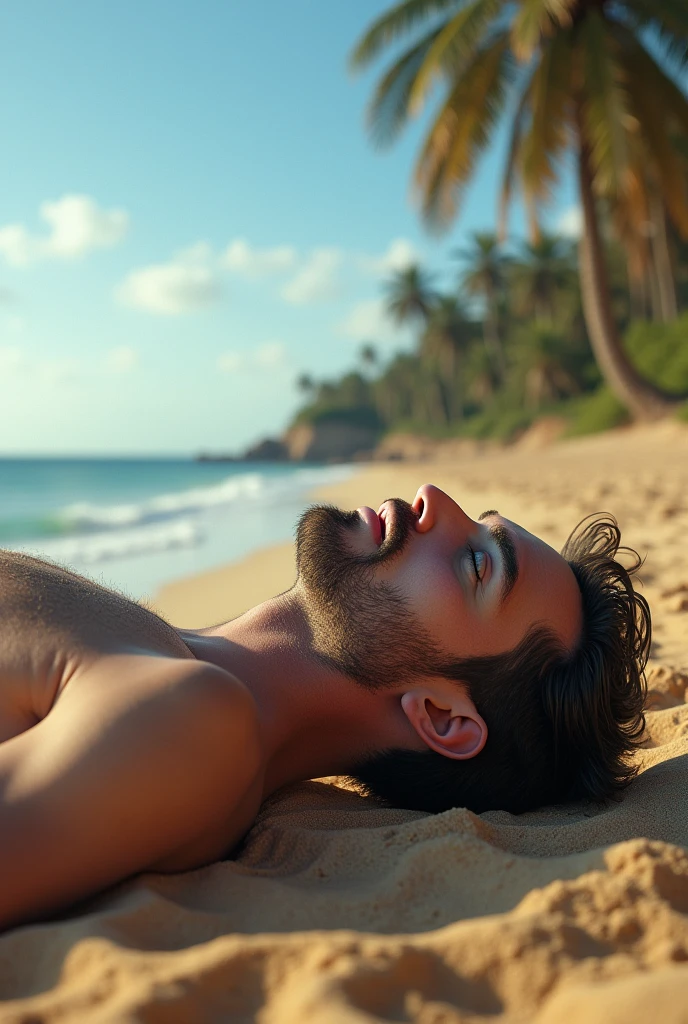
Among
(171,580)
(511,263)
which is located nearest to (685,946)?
(171,580)

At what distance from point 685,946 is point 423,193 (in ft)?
46.8

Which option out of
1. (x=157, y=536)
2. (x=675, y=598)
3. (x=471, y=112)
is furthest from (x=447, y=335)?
(x=675, y=598)

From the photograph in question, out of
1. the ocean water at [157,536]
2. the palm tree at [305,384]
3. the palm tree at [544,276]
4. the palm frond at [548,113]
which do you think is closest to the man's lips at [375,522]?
the ocean water at [157,536]

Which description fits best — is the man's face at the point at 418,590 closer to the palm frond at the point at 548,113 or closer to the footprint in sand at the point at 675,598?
the footprint in sand at the point at 675,598

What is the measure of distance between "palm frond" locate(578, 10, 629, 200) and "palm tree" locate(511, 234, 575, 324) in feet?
92.2

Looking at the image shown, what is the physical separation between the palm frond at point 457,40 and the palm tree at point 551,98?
0.02 m

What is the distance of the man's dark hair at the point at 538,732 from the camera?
203 cm

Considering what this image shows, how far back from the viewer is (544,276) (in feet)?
134

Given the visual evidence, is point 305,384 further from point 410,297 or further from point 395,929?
point 395,929

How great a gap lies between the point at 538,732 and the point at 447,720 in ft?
0.76

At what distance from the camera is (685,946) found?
3.98 ft

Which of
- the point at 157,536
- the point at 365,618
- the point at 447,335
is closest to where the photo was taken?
the point at 365,618

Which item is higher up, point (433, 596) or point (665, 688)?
point (433, 596)

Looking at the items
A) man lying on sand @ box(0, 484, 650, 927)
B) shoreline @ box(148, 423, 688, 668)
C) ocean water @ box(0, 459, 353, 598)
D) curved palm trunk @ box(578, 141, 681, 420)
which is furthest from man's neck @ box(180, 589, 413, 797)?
curved palm trunk @ box(578, 141, 681, 420)
